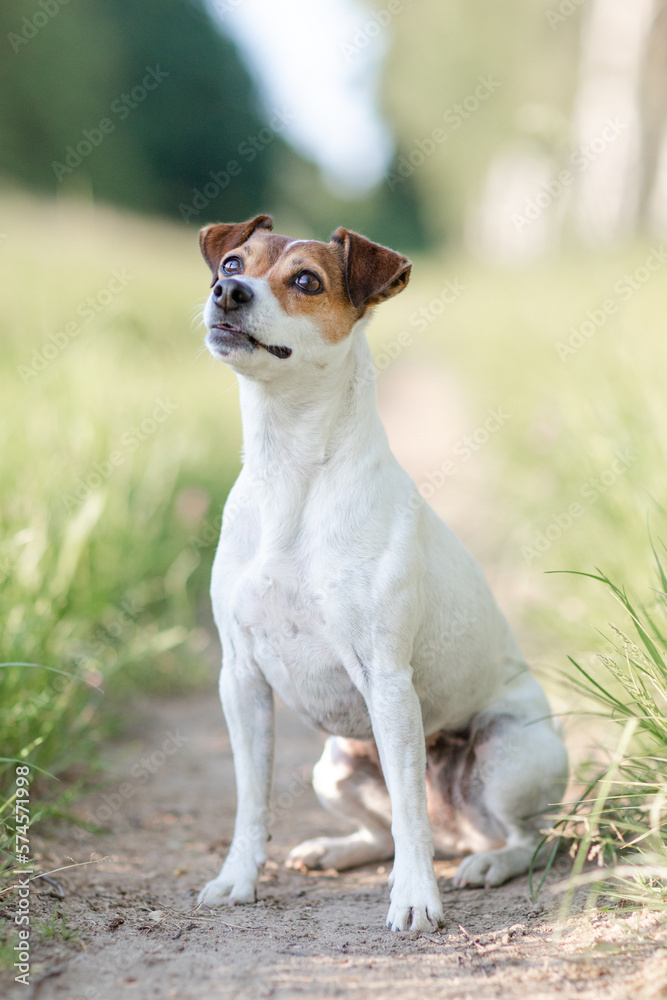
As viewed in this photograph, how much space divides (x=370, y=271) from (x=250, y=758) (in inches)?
58.5

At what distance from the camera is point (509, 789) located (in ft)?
8.41

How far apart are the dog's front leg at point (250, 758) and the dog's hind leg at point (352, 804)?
0.34 m

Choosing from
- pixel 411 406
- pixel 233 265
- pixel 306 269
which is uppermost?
pixel 411 406

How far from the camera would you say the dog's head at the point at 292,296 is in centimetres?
221

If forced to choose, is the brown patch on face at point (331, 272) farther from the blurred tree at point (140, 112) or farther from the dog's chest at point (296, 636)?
the blurred tree at point (140, 112)

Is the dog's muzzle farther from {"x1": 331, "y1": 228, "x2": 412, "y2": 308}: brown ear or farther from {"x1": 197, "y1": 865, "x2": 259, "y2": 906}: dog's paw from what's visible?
{"x1": 197, "y1": 865, "x2": 259, "y2": 906}: dog's paw

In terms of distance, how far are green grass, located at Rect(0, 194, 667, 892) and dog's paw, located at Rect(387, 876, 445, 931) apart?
998 mm

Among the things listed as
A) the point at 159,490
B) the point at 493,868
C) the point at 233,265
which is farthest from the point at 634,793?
the point at 159,490

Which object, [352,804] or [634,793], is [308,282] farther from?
[352,804]

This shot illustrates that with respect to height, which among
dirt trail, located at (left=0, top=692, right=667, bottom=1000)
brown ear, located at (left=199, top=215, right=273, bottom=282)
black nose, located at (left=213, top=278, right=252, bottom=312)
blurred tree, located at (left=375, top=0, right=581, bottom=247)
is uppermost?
blurred tree, located at (left=375, top=0, right=581, bottom=247)

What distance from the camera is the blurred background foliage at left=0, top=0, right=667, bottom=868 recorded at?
3426mm

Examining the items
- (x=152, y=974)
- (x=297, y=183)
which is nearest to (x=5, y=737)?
(x=152, y=974)

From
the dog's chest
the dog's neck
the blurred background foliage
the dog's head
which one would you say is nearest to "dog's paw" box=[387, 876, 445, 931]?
the dog's chest

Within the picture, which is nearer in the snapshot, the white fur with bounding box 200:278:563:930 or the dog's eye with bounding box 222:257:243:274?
the white fur with bounding box 200:278:563:930
